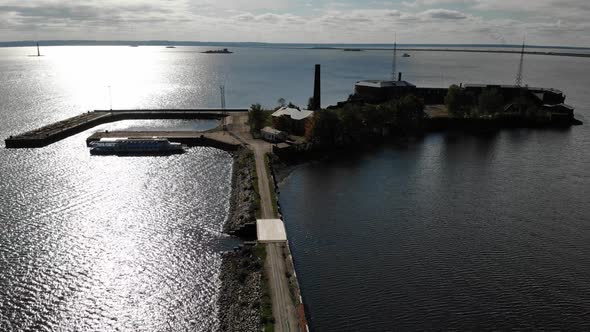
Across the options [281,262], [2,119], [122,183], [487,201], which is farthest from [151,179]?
[2,119]

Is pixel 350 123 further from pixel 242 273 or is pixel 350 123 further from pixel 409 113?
pixel 242 273

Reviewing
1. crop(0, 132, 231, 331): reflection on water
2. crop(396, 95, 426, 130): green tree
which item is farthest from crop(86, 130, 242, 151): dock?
crop(396, 95, 426, 130): green tree

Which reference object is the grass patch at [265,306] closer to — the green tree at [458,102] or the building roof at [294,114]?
the building roof at [294,114]

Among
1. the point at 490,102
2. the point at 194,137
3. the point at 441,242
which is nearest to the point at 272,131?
the point at 194,137

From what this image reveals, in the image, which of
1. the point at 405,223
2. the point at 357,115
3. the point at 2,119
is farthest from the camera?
the point at 2,119

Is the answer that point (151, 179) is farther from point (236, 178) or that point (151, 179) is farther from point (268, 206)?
point (268, 206)

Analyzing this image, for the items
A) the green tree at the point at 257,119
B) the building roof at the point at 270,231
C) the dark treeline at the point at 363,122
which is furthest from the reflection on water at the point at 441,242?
the green tree at the point at 257,119
